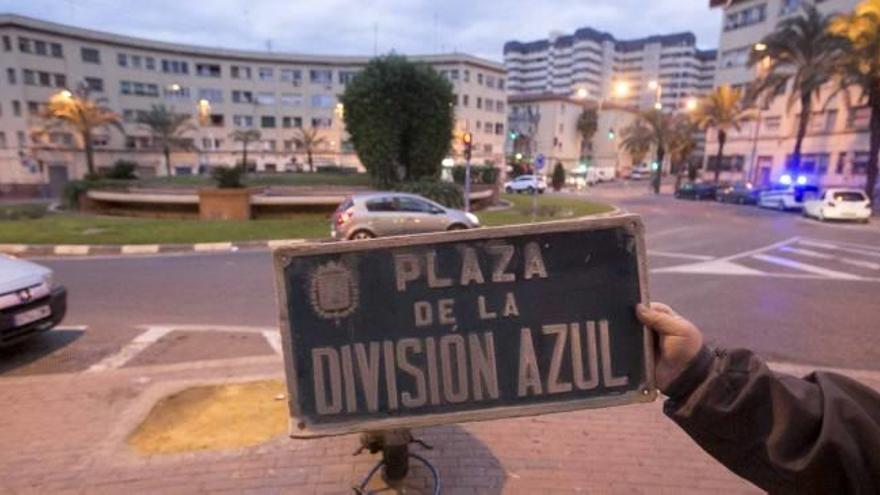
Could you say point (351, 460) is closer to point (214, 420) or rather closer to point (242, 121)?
point (214, 420)

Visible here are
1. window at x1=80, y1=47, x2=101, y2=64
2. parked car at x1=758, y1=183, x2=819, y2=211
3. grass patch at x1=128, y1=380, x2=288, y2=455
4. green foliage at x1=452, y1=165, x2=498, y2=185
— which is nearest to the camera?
grass patch at x1=128, y1=380, x2=288, y2=455

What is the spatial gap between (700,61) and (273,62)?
114 meters

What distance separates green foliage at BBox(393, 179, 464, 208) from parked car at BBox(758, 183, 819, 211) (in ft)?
59.8

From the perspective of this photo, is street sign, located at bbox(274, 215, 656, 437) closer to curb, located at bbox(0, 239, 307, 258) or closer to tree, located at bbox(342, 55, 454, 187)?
curb, located at bbox(0, 239, 307, 258)

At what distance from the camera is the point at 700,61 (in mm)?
133500

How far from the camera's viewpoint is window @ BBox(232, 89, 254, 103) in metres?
62.8

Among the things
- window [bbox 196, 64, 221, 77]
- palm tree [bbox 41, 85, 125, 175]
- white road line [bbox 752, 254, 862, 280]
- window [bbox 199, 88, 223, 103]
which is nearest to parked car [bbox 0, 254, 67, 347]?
white road line [bbox 752, 254, 862, 280]

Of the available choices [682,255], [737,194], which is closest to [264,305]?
[682,255]

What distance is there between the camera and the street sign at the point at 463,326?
183 cm

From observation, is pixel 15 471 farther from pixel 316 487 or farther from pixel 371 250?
pixel 371 250

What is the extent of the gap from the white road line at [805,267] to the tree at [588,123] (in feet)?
241

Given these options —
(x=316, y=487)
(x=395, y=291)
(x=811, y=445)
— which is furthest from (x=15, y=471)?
(x=811, y=445)

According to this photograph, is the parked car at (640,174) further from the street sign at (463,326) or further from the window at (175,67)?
the street sign at (463,326)

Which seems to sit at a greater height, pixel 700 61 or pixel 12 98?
pixel 700 61
